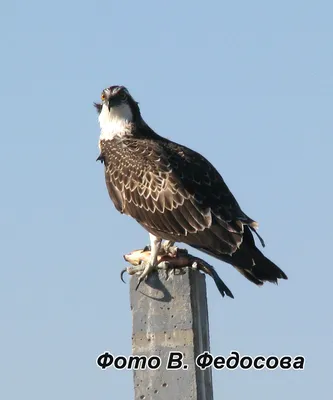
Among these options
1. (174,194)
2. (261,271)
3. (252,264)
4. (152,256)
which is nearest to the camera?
(152,256)

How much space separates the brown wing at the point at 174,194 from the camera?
53.6ft

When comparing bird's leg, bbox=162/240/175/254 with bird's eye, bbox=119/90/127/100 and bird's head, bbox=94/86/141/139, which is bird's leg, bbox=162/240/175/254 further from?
bird's eye, bbox=119/90/127/100

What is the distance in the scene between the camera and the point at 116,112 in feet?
60.4

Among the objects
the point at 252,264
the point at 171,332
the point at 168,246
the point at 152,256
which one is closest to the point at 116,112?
the point at 168,246

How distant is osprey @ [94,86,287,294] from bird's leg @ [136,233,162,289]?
0.07 ft

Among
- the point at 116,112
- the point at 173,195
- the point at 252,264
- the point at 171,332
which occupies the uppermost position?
the point at 116,112

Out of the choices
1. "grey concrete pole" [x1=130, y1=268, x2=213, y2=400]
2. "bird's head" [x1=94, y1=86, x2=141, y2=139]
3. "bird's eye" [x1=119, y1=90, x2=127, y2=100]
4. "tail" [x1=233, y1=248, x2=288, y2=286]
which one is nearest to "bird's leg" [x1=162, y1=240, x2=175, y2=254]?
"tail" [x1=233, y1=248, x2=288, y2=286]

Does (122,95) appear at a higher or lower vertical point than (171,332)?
higher

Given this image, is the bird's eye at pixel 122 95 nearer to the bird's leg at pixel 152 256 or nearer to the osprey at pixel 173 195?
the osprey at pixel 173 195

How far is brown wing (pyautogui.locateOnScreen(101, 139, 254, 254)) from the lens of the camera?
16.3m

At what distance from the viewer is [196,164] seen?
1711 cm

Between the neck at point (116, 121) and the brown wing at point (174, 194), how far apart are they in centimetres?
38

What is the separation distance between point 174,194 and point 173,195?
25 mm

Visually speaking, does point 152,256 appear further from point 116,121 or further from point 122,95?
point 122,95
